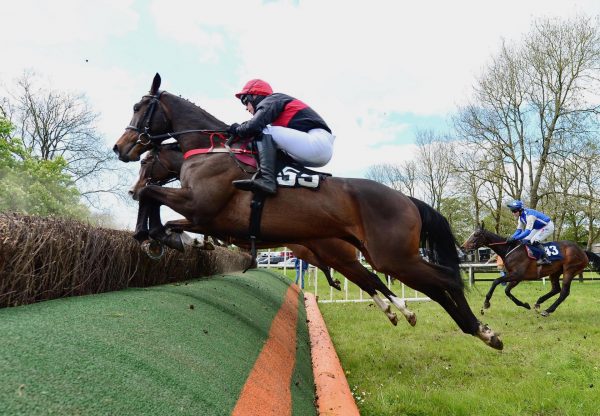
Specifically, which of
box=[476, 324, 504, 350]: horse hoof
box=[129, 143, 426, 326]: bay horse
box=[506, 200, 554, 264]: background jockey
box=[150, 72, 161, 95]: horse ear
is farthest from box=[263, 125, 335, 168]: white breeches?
box=[506, 200, 554, 264]: background jockey

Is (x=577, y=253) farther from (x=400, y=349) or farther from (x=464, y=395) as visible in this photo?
(x=464, y=395)

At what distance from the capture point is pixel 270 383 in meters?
2.60

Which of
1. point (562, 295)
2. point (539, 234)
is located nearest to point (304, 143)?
point (539, 234)

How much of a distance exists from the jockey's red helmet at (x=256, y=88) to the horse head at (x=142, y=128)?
835 mm

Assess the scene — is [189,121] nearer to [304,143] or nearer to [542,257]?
[304,143]

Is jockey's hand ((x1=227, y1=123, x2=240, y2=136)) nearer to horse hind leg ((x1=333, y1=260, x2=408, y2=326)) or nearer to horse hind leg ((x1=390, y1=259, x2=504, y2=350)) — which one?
horse hind leg ((x1=390, y1=259, x2=504, y2=350))

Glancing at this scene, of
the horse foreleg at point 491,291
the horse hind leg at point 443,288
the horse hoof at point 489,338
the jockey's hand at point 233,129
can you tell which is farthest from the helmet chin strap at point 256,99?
the horse foreleg at point 491,291

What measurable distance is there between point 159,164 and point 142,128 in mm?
520

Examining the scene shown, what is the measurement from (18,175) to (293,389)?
24.1m

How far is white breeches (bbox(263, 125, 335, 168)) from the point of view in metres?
4.22

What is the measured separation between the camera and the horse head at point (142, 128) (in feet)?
15.2

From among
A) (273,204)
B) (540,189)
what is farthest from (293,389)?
(540,189)

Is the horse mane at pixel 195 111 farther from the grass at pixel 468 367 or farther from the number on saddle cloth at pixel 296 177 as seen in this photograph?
the grass at pixel 468 367

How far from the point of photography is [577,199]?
24.3m
